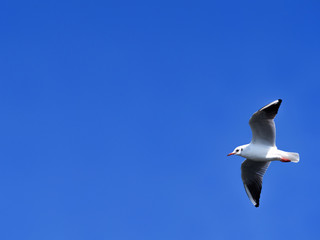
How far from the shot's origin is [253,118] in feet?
44.2

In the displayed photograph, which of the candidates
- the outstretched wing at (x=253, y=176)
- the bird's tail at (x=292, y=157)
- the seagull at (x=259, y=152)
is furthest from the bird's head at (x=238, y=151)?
the bird's tail at (x=292, y=157)

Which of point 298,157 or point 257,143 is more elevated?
point 257,143

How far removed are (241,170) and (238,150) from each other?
859 millimetres

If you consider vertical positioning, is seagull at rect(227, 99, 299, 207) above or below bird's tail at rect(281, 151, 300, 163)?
above

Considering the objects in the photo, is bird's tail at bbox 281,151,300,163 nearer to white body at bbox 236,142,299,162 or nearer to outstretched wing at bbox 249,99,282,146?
white body at bbox 236,142,299,162

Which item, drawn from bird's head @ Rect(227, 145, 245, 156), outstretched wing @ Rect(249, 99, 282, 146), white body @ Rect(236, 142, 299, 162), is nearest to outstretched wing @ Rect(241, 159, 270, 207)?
bird's head @ Rect(227, 145, 245, 156)

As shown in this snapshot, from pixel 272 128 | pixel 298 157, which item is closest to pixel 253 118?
pixel 272 128

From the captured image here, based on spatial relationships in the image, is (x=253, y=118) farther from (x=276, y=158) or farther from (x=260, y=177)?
(x=260, y=177)

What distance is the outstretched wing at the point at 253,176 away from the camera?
1486 centimetres

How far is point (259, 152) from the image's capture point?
46.0 ft

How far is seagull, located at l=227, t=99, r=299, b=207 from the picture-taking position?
1334cm

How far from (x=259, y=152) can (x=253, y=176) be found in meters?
1.26

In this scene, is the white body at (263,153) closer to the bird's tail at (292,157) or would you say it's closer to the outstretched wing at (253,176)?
the bird's tail at (292,157)

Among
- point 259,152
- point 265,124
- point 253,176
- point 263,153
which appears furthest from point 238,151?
point 265,124
